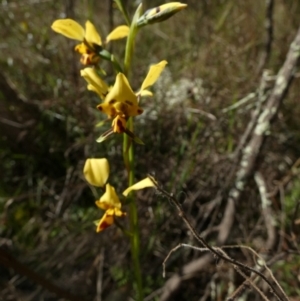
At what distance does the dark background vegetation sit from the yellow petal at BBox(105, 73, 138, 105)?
27.4 inches

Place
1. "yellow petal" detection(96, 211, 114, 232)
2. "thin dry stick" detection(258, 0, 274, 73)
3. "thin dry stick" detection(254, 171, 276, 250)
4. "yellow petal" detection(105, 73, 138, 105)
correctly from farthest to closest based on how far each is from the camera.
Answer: "thin dry stick" detection(258, 0, 274, 73) → "thin dry stick" detection(254, 171, 276, 250) → "yellow petal" detection(96, 211, 114, 232) → "yellow petal" detection(105, 73, 138, 105)

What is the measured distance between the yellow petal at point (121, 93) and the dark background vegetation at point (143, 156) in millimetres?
696

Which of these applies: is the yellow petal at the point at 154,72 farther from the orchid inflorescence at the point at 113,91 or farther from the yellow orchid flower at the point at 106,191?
the yellow orchid flower at the point at 106,191

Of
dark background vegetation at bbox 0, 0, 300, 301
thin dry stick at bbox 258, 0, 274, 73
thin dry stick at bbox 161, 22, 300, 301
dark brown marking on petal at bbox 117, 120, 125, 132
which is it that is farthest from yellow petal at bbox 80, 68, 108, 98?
thin dry stick at bbox 258, 0, 274, 73

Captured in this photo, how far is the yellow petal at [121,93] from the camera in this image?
810 mm

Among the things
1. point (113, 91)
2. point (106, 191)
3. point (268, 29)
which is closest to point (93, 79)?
point (113, 91)

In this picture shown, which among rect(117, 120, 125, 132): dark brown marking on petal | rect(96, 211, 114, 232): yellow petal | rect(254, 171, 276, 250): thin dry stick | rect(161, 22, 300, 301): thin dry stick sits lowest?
rect(254, 171, 276, 250): thin dry stick

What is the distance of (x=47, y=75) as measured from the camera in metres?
2.13

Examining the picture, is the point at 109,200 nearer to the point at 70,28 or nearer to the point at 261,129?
the point at 70,28

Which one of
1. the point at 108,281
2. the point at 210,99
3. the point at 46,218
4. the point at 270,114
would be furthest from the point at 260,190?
the point at 46,218

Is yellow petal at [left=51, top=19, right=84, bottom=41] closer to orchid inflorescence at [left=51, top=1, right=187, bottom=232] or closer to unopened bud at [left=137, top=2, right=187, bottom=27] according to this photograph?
orchid inflorescence at [left=51, top=1, right=187, bottom=232]

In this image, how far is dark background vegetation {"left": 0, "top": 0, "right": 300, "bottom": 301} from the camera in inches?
64.2

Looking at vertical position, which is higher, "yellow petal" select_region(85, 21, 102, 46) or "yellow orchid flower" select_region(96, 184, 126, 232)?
"yellow petal" select_region(85, 21, 102, 46)

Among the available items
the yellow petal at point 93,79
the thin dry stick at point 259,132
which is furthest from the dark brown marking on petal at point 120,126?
the thin dry stick at point 259,132
